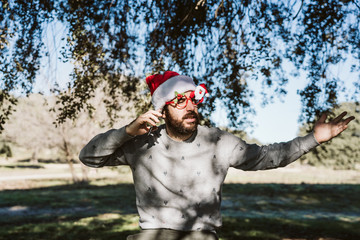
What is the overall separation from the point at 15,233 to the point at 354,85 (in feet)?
29.3

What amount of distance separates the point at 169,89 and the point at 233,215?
11.1 meters

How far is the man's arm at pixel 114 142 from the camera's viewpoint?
255 cm

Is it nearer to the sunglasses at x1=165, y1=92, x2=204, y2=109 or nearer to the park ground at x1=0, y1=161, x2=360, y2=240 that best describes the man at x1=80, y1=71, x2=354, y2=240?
the sunglasses at x1=165, y1=92, x2=204, y2=109

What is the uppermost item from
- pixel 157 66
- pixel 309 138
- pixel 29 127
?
pixel 157 66

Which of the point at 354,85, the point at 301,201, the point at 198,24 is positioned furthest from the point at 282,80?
the point at 301,201

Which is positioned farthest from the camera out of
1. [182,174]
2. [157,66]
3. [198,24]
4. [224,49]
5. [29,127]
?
[29,127]

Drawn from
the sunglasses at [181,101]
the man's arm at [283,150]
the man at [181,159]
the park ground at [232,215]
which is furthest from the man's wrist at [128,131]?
the park ground at [232,215]

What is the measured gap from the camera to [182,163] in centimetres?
274

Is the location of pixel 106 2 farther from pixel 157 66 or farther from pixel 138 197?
pixel 138 197

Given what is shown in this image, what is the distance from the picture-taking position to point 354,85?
22.1 ft

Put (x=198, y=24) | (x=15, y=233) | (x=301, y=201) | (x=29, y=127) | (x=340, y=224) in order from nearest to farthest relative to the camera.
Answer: (x=198, y=24)
(x=15, y=233)
(x=340, y=224)
(x=301, y=201)
(x=29, y=127)

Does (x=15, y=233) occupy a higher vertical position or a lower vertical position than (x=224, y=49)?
lower

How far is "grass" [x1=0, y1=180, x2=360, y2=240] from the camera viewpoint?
9.61m

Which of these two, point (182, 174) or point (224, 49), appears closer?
point (182, 174)
